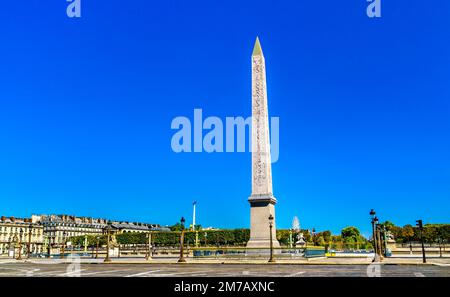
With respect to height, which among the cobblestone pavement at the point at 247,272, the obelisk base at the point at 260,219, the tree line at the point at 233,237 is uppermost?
the obelisk base at the point at 260,219

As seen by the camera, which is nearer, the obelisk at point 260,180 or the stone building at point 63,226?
the obelisk at point 260,180

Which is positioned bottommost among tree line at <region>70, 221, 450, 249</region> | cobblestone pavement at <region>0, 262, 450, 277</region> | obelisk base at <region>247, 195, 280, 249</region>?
tree line at <region>70, 221, 450, 249</region>

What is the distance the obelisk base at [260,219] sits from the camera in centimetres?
3581

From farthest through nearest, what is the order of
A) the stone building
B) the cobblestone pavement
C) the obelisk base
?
1. the stone building
2. the obelisk base
3. the cobblestone pavement

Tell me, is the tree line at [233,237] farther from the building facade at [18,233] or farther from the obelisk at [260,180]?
the obelisk at [260,180]

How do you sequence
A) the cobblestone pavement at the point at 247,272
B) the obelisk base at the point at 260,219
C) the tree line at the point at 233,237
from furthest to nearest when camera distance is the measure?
the tree line at the point at 233,237 → the obelisk base at the point at 260,219 → the cobblestone pavement at the point at 247,272

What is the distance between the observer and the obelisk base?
35812 mm

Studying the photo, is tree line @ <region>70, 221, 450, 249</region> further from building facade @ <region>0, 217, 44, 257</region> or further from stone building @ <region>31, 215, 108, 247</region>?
stone building @ <region>31, 215, 108, 247</region>

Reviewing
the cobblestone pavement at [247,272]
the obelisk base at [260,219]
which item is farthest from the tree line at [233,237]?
the cobblestone pavement at [247,272]

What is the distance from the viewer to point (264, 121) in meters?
36.8

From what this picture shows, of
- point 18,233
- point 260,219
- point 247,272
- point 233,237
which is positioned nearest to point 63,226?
point 18,233

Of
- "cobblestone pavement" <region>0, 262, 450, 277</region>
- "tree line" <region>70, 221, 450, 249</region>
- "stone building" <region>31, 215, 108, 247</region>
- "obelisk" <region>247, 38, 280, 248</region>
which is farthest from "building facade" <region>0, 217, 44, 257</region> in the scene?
"cobblestone pavement" <region>0, 262, 450, 277</region>

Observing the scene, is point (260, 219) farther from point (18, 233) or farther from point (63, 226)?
point (63, 226)
